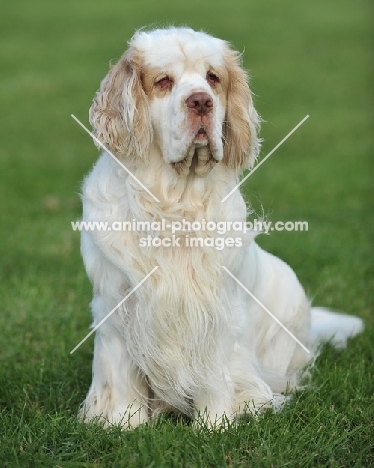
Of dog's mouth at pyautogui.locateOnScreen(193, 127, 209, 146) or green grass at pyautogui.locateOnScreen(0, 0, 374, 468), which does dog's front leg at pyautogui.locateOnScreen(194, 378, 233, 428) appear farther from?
dog's mouth at pyautogui.locateOnScreen(193, 127, 209, 146)

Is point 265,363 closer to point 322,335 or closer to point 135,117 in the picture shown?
point 322,335

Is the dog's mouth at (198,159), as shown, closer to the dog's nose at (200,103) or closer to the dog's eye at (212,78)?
the dog's nose at (200,103)

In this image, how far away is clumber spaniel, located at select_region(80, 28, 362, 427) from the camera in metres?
3.51

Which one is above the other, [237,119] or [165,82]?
[165,82]

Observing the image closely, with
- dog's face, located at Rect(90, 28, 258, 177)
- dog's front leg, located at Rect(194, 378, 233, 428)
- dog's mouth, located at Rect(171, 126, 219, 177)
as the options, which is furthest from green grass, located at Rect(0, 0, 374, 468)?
dog's mouth, located at Rect(171, 126, 219, 177)

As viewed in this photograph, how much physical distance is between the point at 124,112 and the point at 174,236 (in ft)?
1.89

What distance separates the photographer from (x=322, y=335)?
15.6ft

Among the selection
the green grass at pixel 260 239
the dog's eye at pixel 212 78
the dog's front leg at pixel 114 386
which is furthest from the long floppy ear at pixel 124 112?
the dog's front leg at pixel 114 386

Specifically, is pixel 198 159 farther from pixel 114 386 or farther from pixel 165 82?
pixel 114 386

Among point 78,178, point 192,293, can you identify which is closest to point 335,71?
point 78,178

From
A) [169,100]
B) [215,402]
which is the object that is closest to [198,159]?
[169,100]

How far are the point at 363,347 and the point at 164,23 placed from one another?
2.11 metres

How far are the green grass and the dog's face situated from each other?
0.50 metres

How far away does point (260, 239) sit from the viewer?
6984 mm
